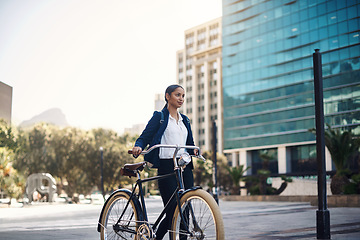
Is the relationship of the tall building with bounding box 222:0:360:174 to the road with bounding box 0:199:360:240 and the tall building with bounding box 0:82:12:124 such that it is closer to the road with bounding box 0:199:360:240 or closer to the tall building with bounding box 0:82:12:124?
the tall building with bounding box 0:82:12:124

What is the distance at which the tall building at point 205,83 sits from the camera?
117188 mm

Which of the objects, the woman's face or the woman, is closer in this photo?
the woman

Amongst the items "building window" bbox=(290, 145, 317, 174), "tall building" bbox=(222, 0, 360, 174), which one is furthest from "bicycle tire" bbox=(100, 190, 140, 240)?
"building window" bbox=(290, 145, 317, 174)

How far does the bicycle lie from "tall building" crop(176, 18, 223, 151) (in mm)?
108188

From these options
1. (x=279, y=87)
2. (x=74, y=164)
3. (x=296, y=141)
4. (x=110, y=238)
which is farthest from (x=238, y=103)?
(x=110, y=238)

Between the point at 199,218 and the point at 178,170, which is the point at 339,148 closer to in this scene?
the point at 178,170

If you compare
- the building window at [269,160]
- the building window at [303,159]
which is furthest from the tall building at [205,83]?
the building window at [303,159]

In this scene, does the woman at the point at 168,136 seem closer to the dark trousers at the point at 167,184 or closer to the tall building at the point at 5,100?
the dark trousers at the point at 167,184

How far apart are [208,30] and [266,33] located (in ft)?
177

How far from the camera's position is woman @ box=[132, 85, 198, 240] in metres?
4.93

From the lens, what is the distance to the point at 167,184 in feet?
16.2

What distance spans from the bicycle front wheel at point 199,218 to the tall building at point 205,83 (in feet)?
358

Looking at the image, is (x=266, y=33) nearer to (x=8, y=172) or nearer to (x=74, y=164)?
(x=74, y=164)

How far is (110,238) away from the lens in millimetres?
5344
